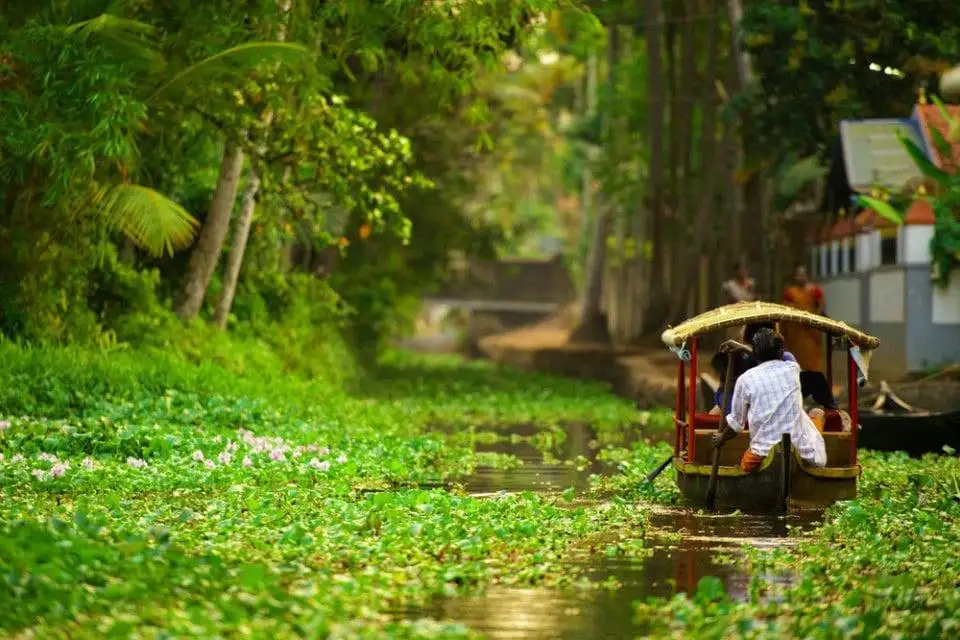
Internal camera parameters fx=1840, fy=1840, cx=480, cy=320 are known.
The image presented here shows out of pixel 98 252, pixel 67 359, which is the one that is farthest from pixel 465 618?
pixel 98 252

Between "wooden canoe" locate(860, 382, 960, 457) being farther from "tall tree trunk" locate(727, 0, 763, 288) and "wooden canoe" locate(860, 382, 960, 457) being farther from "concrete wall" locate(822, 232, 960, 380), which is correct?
"tall tree trunk" locate(727, 0, 763, 288)

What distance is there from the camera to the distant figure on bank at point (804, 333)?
83.9 ft

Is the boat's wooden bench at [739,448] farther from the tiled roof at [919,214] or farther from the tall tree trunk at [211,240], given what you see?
the tiled roof at [919,214]

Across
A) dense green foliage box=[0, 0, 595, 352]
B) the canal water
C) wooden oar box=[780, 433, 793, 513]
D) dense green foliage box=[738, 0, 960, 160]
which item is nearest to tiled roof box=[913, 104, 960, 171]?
dense green foliage box=[738, 0, 960, 160]

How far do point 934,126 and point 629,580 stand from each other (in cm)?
2005

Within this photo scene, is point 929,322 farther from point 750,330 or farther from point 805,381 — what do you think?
point 750,330

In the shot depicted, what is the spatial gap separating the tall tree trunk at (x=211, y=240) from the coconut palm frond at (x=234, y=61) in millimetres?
3427

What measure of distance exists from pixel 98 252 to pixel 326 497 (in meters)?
9.32

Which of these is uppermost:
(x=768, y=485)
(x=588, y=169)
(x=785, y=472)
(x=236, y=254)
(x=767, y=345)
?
(x=588, y=169)

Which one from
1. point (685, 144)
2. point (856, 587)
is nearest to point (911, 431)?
point (856, 587)

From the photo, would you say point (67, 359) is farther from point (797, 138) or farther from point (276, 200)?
point (797, 138)

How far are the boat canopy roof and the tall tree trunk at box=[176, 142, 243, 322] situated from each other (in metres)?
10.8

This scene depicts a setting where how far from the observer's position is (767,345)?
52.6ft

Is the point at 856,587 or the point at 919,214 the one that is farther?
the point at 919,214
